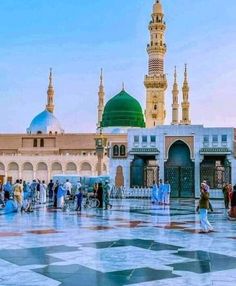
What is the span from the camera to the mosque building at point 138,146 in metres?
27.7

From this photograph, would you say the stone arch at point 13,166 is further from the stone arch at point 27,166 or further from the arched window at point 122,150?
the arched window at point 122,150

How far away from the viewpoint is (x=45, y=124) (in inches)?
2280

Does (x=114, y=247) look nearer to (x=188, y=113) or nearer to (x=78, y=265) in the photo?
(x=78, y=265)

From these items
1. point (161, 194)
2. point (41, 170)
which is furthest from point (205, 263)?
point (41, 170)

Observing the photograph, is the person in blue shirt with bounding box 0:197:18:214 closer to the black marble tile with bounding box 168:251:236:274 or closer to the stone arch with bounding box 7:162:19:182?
the black marble tile with bounding box 168:251:236:274

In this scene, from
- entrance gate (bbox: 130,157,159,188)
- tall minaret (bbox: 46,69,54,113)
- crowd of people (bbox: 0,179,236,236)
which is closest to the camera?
crowd of people (bbox: 0,179,236,236)

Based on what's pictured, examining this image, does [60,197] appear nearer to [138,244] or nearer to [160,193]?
[160,193]

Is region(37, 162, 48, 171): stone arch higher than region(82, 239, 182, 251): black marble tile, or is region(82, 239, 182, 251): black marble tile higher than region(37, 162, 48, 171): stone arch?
region(37, 162, 48, 171): stone arch

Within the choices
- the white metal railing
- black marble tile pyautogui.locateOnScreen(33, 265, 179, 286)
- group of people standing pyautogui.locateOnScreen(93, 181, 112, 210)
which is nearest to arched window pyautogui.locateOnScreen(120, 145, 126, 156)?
the white metal railing

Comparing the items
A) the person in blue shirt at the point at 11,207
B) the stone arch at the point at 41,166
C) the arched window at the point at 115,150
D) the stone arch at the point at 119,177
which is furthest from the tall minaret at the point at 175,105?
the person in blue shirt at the point at 11,207

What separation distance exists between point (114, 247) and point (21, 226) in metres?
3.62

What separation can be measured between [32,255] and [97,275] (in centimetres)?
153

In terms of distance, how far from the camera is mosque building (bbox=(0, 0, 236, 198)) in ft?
90.8

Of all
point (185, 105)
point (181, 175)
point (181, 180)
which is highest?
point (185, 105)
